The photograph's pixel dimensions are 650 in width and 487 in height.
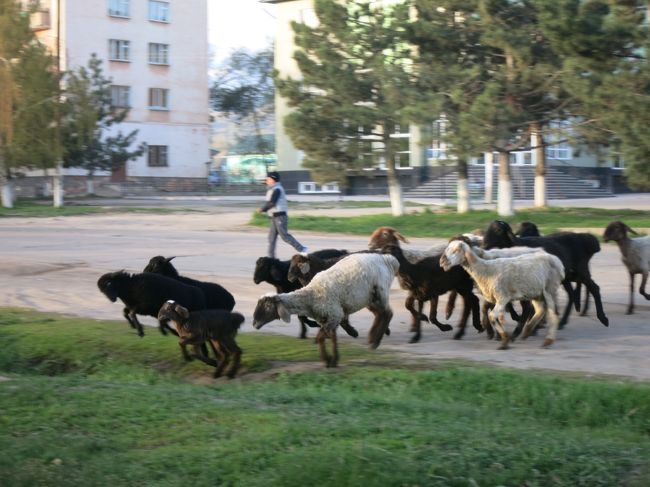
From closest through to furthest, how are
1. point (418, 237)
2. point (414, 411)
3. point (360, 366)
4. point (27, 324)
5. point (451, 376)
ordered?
point (414, 411), point (451, 376), point (360, 366), point (27, 324), point (418, 237)

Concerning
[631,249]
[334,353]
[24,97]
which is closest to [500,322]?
[334,353]

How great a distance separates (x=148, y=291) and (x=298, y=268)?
1.85 metres

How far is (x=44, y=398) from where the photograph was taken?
29.3 ft

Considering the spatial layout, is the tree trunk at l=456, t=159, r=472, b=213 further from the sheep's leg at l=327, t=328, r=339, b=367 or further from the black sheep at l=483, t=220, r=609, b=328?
the sheep's leg at l=327, t=328, r=339, b=367

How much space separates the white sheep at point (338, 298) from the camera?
11125 millimetres

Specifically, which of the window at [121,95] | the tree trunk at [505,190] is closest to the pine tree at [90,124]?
the window at [121,95]

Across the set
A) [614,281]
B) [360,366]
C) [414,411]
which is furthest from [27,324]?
[614,281]

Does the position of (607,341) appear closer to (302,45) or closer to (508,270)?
(508,270)

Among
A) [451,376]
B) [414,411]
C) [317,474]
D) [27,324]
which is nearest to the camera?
[317,474]

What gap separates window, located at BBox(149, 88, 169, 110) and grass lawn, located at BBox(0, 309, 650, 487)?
6189cm

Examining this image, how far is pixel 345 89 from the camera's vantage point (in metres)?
33.7

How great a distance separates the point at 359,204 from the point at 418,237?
21987 millimetres

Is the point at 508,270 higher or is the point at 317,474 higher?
the point at 508,270

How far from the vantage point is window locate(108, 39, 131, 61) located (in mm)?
69312
